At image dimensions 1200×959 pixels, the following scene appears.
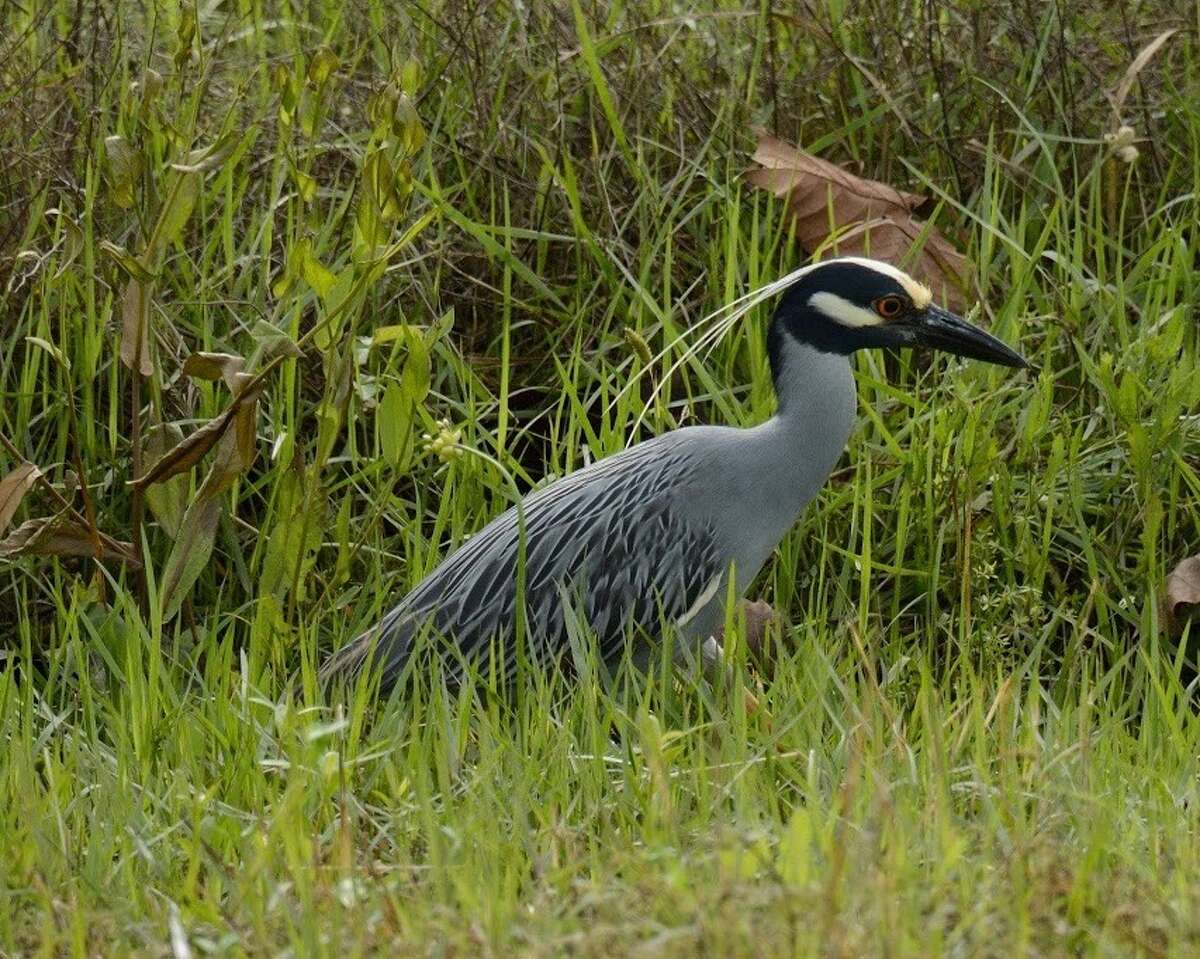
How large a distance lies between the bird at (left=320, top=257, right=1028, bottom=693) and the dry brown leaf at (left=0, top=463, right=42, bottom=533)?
0.69 m

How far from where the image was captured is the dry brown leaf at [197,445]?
12.4 ft

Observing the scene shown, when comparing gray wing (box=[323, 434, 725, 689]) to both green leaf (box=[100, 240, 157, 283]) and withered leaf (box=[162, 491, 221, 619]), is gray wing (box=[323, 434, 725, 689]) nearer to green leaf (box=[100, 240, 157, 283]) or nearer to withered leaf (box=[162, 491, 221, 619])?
withered leaf (box=[162, 491, 221, 619])

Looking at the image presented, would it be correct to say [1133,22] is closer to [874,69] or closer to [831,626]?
[874,69]

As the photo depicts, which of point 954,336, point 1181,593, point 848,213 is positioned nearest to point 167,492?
point 954,336

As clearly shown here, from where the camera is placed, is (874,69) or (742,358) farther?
(874,69)

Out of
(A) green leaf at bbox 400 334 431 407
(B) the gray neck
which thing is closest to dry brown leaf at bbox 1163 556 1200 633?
(B) the gray neck

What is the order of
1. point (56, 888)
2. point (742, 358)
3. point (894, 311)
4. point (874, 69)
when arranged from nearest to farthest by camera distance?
point (56, 888), point (894, 311), point (742, 358), point (874, 69)

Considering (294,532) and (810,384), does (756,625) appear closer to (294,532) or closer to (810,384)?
(810,384)

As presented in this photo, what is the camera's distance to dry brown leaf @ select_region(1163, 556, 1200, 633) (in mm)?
4145

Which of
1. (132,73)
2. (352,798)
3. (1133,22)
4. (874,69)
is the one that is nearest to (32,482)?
(352,798)

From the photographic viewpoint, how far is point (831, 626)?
14.3 feet

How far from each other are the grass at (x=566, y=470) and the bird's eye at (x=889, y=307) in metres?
0.26

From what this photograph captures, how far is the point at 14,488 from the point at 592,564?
1181 mm

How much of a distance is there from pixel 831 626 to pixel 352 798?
155 centimetres
